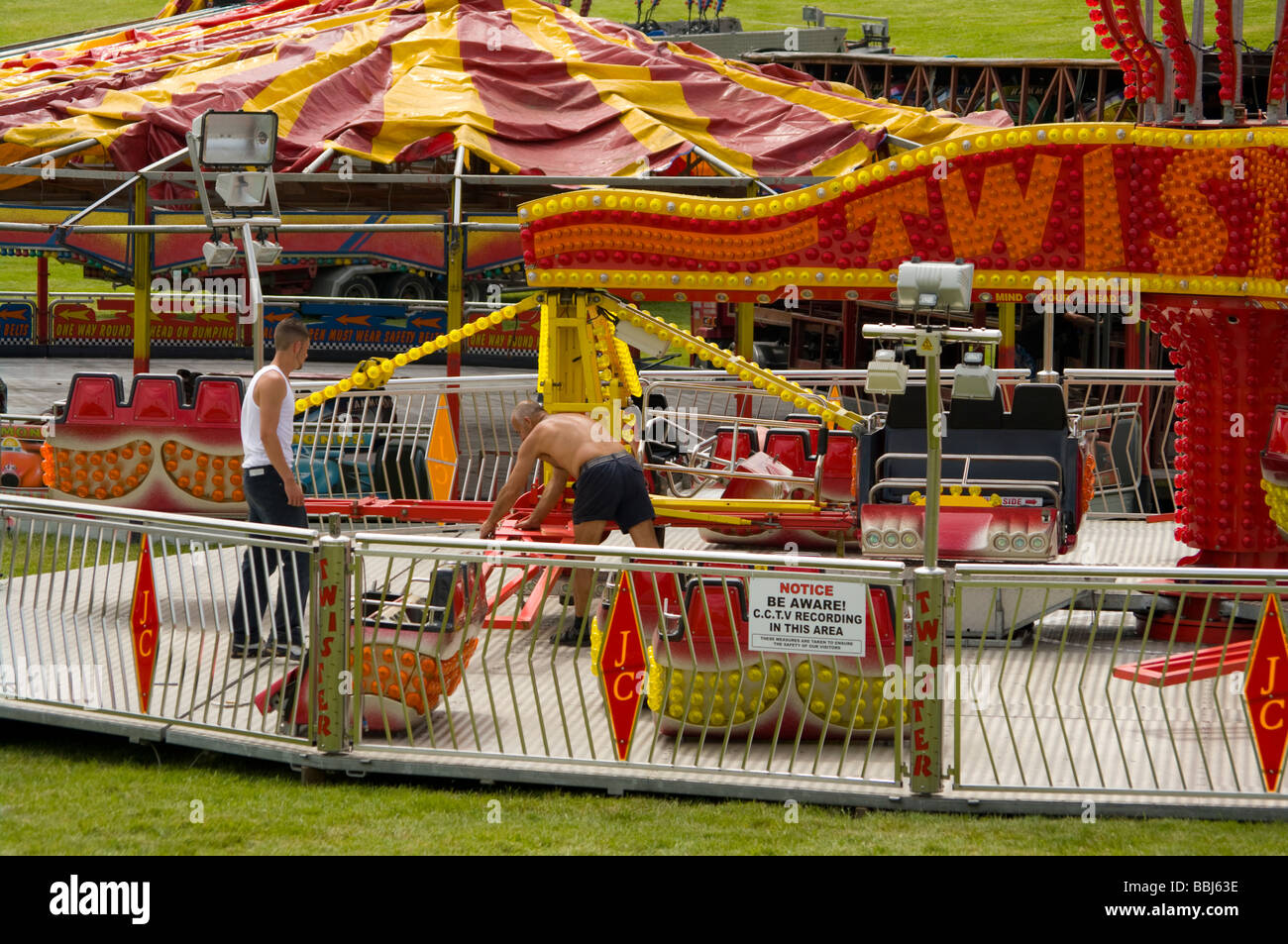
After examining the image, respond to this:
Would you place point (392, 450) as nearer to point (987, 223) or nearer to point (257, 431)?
point (257, 431)

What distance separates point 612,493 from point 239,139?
408 cm

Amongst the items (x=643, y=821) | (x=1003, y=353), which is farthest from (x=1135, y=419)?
(x=643, y=821)

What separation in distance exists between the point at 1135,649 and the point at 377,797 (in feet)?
16.1

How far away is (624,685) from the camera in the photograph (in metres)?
7.03

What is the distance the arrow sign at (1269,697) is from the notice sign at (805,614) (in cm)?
164

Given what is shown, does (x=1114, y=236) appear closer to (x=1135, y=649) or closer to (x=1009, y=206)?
(x=1009, y=206)

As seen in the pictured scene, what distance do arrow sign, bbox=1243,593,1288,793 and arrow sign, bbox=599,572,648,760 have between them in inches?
101

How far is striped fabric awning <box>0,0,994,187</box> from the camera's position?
17.2 metres

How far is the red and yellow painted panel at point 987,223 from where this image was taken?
927 cm

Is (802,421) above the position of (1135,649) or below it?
above

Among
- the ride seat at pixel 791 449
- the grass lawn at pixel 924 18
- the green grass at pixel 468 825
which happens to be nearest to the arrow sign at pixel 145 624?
the green grass at pixel 468 825
